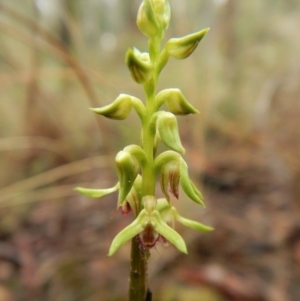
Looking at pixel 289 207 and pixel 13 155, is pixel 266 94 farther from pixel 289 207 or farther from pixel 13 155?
pixel 13 155

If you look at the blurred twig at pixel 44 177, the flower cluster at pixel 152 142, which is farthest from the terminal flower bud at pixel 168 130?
the blurred twig at pixel 44 177

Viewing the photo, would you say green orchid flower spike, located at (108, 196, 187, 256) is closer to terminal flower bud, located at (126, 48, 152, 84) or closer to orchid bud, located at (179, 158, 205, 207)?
orchid bud, located at (179, 158, 205, 207)

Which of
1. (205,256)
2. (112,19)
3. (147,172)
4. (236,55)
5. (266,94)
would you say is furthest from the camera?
(112,19)

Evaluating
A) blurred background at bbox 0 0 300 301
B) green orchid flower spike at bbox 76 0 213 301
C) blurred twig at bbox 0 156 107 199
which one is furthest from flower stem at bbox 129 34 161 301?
blurred twig at bbox 0 156 107 199

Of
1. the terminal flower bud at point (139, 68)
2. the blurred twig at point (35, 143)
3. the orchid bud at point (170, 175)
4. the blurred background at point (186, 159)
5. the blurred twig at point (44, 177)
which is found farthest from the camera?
the blurred twig at point (35, 143)

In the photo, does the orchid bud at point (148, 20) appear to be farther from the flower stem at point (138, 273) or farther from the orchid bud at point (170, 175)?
the flower stem at point (138, 273)

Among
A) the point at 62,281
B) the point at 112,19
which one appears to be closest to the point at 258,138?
the point at 62,281
